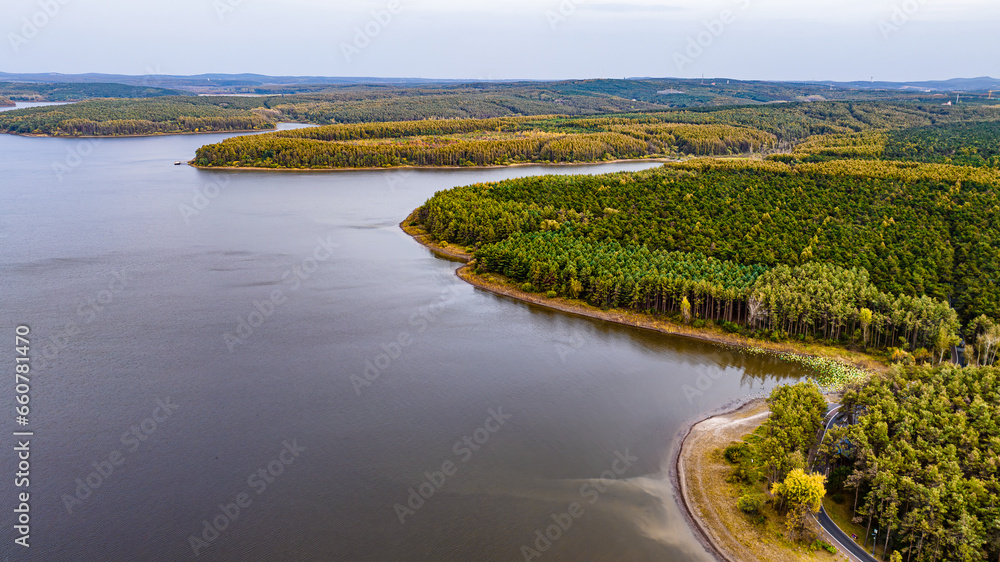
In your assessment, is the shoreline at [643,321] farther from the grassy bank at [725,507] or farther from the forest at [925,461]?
the grassy bank at [725,507]

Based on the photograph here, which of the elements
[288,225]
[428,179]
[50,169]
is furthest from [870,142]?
[50,169]

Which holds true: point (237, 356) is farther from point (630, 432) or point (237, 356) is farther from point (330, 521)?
point (630, 432)

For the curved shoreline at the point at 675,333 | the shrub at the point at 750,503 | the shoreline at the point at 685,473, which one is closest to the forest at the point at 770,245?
the curved shoreline at the point at 675,333

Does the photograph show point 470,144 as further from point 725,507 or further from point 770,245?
point 725,507

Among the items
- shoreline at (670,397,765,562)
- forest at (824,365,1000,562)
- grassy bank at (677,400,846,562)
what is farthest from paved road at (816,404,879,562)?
shoreline at (670,397,765,562)

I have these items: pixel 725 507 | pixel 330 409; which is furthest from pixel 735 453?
pixel 330 409

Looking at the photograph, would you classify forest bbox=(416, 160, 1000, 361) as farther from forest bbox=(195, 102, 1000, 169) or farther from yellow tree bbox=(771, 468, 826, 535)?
forest bbox=(195, 102, 1000, 169)
